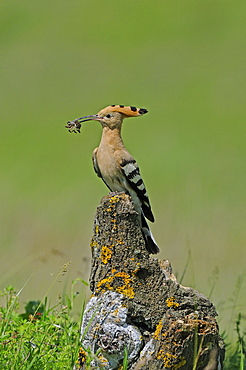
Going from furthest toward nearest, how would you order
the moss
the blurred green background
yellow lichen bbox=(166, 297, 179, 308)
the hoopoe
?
1. the blurred green background
2. the hoopoe
3. yellow lichen bbox=(166, 297, 179, 308)
4. the moss

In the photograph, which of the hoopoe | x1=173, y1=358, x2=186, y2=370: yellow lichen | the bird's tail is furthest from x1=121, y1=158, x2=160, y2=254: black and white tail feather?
x1=173, y1=358, x2=186, y2=370: yellow lichen

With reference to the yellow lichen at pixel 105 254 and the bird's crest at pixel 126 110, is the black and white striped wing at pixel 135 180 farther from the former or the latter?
the yellow lichen at pixel 105 254

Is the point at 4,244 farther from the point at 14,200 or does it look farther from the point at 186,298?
the point at 186,298

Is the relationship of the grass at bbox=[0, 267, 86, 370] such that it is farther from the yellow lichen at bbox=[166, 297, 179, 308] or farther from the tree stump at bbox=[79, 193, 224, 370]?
the yellow lichen at bbox=[166, 297, 179, 308]

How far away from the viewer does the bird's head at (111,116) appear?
570cm

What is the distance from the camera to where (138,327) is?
442cm

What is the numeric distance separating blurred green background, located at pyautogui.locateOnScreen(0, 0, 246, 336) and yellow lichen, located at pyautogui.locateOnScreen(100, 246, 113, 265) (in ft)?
1.10

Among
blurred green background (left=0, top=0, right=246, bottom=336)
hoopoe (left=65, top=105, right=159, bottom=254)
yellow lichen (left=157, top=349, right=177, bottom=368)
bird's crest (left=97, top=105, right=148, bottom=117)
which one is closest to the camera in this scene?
yellow lichen (left=157, top=349, right=177, bottom=368)

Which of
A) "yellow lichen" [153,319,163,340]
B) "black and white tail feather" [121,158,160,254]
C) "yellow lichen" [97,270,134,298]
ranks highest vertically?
"black and white tail feather" [121,158,160,254]

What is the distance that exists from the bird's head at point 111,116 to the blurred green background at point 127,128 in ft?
4.38

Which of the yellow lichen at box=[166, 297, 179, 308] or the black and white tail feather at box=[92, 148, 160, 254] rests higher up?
the black and white tail feather at box=[92, 148, 160, 254]

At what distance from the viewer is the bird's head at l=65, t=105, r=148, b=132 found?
18.7 feet

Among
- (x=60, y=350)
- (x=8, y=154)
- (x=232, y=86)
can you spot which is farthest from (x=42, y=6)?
(x=60, y=350)

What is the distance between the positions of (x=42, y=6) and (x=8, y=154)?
12.1m
